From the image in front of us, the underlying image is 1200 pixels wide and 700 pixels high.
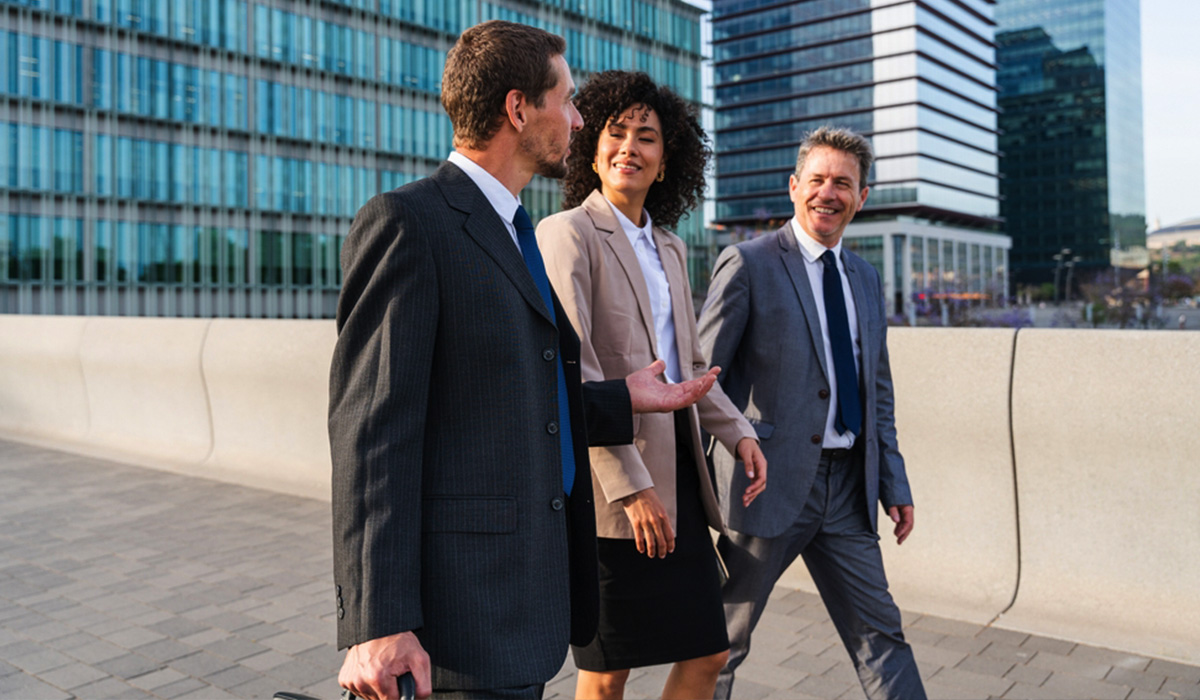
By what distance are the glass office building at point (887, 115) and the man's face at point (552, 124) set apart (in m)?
90.7

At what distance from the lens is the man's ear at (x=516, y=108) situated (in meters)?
1.85

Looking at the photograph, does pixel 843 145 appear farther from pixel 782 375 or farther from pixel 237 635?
pixel 237 635

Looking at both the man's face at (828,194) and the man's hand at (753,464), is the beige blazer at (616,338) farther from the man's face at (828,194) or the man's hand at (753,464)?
the man's face at (828,194)

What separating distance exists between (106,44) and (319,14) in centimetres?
1159

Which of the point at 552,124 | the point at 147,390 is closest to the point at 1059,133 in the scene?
the point at 147,390

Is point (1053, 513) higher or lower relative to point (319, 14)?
lower

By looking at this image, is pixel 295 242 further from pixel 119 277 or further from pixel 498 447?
pixel 498 447

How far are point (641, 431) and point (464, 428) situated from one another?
873 millimetres

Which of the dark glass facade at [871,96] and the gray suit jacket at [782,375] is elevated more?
the dark glass facade at [871,96]

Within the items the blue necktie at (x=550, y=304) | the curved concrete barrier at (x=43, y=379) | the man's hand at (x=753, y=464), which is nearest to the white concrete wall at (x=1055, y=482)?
the man's hand at (x=753, y=464)

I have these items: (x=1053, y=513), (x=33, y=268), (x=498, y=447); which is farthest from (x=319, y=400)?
(x=33, y=268)

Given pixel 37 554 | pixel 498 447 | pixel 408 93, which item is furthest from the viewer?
pixel 408 93

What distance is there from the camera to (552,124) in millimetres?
1912

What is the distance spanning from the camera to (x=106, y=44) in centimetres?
4397
